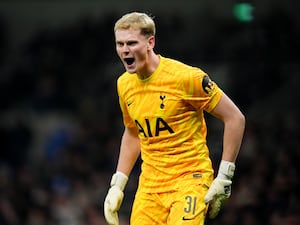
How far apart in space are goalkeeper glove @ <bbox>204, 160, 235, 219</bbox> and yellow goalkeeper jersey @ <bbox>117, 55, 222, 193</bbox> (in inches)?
6.2

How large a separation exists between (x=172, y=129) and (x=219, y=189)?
495mm

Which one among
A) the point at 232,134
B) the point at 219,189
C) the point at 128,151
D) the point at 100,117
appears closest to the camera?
the point at 219,189

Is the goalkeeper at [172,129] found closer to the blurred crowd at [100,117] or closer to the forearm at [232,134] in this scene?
Answer: the forearm at [232,134]

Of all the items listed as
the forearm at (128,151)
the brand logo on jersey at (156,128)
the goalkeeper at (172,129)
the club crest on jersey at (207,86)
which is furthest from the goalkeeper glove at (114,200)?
the club crest on jersey at (207,86)

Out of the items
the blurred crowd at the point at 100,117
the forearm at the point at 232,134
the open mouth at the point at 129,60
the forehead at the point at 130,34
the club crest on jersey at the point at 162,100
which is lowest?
the blurred crowd at the point at 100,117

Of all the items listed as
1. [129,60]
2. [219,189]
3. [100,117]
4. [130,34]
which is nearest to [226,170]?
[219,189]

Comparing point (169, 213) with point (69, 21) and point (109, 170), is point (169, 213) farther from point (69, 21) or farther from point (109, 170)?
point (69, 21)

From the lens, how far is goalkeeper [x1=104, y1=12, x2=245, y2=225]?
5750mm

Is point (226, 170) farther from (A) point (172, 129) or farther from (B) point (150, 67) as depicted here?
(B) point (150, 67)

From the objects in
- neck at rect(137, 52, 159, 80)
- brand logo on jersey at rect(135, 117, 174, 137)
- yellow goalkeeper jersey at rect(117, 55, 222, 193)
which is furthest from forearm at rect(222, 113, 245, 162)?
neck at rect(137, 52, 159, 80)

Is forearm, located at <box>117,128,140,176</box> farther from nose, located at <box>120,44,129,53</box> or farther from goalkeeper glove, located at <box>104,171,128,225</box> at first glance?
nose, located at <box>120,44,129,53</box>

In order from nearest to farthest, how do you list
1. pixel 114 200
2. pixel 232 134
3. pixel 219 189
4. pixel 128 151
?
pixel 219 189 → pixel 232 134 → pixel 114 200 → pixel 128 151

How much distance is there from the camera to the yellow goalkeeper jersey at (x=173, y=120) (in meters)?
5.79

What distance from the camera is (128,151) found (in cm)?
627
